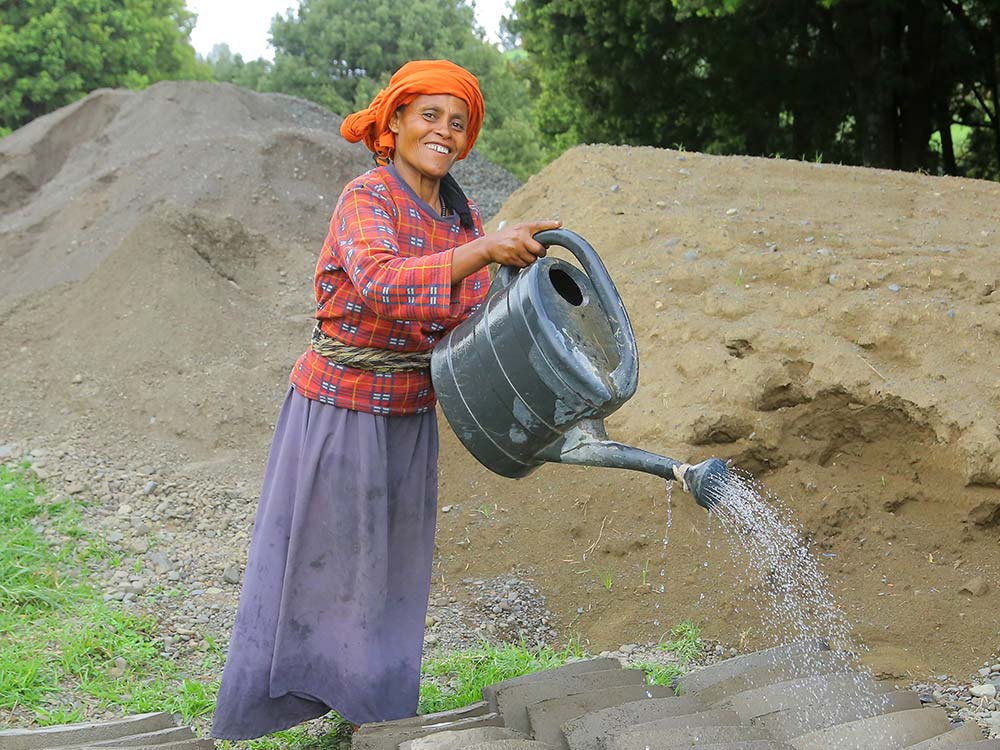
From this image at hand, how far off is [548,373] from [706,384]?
86.9 inches

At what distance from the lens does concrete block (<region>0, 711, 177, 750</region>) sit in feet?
8.38

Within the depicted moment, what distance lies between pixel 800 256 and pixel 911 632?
1.75 metres

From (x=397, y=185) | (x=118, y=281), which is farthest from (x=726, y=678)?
(x=118, y=281)

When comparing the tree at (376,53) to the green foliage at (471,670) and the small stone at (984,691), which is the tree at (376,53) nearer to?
the green foliage at (471,670)

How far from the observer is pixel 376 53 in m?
20.3

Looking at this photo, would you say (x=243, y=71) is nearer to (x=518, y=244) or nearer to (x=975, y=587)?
(x=975, y=587)

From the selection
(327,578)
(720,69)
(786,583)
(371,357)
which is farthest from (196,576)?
(720,69)

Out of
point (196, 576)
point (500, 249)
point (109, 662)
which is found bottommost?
point (109, 662)

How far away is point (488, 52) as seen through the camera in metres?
21.0

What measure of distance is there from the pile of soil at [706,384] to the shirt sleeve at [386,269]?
6.28ft

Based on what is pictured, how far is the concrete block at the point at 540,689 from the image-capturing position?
2639mm

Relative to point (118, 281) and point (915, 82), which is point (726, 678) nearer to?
point (118, 281)

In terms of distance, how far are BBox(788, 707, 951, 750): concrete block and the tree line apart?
723 centimetres

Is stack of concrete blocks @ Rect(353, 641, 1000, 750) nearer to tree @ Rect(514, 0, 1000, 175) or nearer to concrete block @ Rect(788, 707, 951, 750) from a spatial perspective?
concrete block @ Rect(788, 707, 951, 750)
